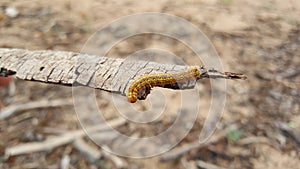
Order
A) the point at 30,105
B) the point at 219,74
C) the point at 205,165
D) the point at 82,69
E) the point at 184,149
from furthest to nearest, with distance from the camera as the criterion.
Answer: the point at 30,105 → the point at 184,149 → the point at 205,165 → the point at 82,69 → the point at 219,74

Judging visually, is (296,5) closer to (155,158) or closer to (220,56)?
(220,56)

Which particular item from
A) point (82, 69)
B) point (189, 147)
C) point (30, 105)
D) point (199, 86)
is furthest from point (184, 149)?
point (82, 69)

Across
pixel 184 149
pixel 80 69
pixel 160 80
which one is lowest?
pixel 80 69

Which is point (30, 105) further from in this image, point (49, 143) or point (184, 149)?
point (184, 149)

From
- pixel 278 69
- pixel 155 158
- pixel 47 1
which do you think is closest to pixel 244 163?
pixel 155 158

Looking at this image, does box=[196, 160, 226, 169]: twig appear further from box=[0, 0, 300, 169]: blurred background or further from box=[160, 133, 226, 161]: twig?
box=[160, 133, 226, 161]: twig

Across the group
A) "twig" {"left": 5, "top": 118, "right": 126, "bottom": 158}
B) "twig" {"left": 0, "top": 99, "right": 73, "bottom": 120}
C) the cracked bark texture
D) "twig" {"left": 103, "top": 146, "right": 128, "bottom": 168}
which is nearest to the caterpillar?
the cracked bark texture

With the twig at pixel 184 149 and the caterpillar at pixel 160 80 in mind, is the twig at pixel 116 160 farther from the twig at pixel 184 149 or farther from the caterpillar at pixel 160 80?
the caterpillar at pixel 160 80
